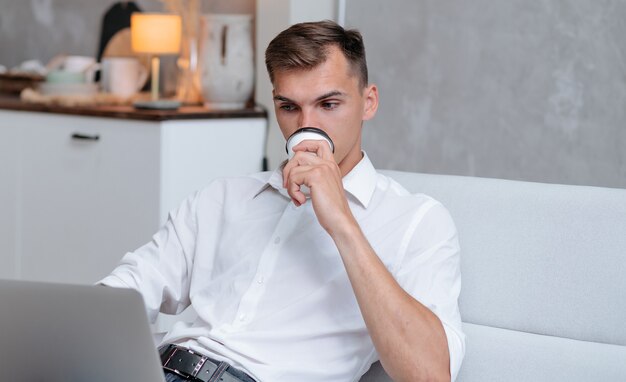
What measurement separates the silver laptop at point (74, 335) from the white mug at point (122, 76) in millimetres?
2907

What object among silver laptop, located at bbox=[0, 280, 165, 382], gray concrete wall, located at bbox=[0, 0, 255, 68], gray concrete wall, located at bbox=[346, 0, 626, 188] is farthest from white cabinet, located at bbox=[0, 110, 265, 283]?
silver laptop, located at bbox=[0, 280, 165, 382]

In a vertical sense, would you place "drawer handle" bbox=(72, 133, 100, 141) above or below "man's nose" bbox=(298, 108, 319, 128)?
below

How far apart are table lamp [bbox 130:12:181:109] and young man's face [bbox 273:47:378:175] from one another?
6.42 feet

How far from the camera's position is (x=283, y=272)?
1885 mm

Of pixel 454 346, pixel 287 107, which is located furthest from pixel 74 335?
pixel 287 107

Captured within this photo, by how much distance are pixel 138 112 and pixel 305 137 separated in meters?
1.80

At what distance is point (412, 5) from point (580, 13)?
59 cm

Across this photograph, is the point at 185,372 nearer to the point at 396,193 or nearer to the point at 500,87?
the point at 396,193

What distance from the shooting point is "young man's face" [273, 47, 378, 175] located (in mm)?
1875

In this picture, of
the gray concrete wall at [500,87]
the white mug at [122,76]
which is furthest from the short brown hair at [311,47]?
the white mug at [122,76]

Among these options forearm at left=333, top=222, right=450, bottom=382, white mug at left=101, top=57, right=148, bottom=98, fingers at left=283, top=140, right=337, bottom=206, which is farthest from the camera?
white mug at left=101, top=57, right=148, bottom=98

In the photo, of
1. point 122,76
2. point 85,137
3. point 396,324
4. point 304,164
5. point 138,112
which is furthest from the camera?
point 122,76

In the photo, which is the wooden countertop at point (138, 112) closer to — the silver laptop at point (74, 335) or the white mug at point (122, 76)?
the white mug at point (122, 76)

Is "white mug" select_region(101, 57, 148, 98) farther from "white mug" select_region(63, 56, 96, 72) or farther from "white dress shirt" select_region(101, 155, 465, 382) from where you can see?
"white dress shirt" select_region(101, 155, 465, 382)
